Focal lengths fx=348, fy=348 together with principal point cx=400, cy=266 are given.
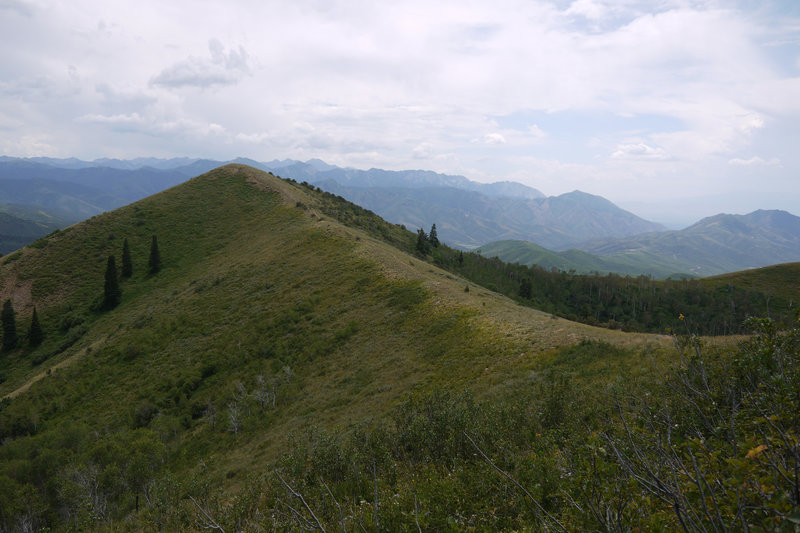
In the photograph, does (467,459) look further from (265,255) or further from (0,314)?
(0,314)

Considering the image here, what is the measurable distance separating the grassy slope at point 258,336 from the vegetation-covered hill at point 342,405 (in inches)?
8.4

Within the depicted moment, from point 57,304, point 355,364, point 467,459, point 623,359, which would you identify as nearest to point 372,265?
point 355,364

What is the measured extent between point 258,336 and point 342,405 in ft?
47.8

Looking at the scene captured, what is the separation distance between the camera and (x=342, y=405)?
20.4 metres

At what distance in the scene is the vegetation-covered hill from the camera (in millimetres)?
4426

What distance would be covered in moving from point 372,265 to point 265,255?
58.9 feet

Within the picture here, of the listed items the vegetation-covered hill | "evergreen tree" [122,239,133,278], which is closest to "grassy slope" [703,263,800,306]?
the vegetation-covered hill

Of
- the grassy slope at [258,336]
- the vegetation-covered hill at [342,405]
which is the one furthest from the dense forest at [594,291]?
the vegetation-covered hill at [342,405]

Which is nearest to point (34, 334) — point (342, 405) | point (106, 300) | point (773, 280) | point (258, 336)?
point (106, 300)

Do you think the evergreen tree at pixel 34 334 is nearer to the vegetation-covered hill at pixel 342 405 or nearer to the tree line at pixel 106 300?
the tree line at pixel 106 300

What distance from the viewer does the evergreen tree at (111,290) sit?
158 ft

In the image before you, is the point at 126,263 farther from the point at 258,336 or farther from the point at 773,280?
the point at 773,280

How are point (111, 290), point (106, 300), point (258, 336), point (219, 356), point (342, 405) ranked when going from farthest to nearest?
point (111, 290)
point (106, 300)
point (258, 336)
point (219, 356)
point (342, 405)

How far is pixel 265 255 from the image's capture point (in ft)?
152
